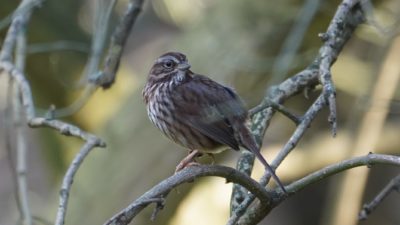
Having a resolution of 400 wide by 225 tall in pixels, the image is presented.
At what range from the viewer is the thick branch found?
9.05 ft

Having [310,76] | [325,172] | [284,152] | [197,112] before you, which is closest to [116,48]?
[197,112]

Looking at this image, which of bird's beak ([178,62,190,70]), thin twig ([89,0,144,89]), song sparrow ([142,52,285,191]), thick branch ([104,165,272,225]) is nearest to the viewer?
thick branch ([104,165,272,225])

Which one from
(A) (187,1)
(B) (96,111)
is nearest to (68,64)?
(B) (96,111)

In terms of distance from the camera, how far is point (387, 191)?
12.4ft

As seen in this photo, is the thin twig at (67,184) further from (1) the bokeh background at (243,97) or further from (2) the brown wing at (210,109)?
(1) the bokeh background at (243,97)

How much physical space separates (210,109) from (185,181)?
3.23ft

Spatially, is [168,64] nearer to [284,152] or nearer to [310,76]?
[310,76]

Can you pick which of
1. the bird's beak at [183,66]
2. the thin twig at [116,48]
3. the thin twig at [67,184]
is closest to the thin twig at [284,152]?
the thin twig at [67,184]

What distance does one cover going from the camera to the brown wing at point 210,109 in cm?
383

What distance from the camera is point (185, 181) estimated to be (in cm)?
298

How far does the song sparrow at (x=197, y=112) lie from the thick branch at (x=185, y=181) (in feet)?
1.23

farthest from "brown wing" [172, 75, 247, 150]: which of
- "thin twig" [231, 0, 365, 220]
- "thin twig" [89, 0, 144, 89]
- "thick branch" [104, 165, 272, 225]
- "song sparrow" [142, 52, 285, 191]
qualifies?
"thin twig" [89, 0, 144, 89]

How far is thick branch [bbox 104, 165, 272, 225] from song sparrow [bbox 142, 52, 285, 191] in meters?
0.37

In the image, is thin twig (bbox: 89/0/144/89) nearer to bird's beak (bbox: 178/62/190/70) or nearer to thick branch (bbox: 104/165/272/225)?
bird's beak (bbox: 178/62/190/70)
